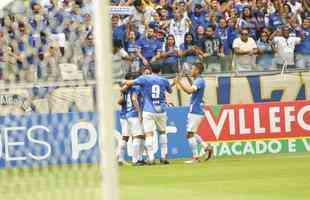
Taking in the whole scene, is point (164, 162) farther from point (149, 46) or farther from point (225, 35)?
point (225, 35)

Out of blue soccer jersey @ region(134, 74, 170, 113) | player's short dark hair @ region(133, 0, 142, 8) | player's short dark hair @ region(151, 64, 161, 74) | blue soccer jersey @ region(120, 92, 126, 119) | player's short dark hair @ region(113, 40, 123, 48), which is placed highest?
Result: player's short dark hair @ region(133, 0, 142, 8)

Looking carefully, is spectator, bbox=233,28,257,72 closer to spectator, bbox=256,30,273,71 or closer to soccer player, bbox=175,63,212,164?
spectator, bbox=256,30,273,71

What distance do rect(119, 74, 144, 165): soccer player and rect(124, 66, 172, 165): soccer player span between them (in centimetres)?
17

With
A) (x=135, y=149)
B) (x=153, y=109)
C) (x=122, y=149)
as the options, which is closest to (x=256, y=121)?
(x=153, y=109)

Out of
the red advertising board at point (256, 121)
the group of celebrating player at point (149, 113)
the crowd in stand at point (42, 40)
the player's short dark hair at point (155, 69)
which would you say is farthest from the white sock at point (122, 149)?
the crowd in stand at point (42, 40)

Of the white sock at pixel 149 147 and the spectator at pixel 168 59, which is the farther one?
the spectator at pixel 168 59

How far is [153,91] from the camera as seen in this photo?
1873 centimetres

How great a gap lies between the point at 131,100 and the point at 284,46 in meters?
5.96

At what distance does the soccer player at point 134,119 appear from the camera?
18.9 m

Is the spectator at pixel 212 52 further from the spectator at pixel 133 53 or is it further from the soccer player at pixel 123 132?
the soccer player at pixel 123 132

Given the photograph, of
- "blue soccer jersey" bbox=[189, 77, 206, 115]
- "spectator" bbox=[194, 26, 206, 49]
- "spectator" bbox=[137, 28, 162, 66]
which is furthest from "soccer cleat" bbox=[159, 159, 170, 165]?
"spectator" bbox=[194, 26, 206, 49]

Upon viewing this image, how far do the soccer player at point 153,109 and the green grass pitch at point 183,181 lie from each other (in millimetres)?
505

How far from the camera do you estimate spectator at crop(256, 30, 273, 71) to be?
22.4m

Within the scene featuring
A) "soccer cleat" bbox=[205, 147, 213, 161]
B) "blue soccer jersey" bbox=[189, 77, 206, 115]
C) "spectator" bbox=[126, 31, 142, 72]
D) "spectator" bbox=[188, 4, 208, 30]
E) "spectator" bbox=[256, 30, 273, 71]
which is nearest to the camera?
"blue soccer jersey" bbox=[189, 77, 206, 115]
